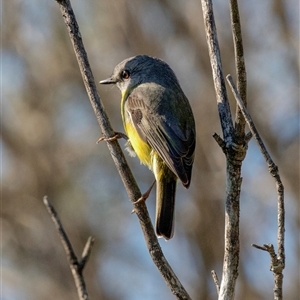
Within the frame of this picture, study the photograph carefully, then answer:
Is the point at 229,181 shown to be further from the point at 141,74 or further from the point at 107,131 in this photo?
the point at 141,74

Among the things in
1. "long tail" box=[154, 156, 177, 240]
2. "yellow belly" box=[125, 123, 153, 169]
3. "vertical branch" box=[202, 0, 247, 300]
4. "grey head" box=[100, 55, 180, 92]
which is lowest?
"vertical branch" box=[202, 0, 247, 300]

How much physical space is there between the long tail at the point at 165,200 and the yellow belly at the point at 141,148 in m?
0.15

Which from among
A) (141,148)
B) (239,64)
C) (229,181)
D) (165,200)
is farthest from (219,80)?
(141,148)

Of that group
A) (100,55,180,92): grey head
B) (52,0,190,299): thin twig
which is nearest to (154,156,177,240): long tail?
(100,55,180,92): grey head

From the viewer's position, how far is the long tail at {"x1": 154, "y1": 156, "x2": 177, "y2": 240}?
13.8 ft

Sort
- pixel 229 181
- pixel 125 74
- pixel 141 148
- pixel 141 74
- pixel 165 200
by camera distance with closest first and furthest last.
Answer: pixel 229 181
pixel 165 200
pixel 141 148
pixel 141 74
pixel 125 74

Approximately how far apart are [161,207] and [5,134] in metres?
6.26

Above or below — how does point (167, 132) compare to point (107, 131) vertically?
above

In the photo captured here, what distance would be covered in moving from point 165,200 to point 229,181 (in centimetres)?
151

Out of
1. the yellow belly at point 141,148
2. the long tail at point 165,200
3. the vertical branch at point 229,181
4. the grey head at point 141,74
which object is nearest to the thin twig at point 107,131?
the vertical branch at point 229,181

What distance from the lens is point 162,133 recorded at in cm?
449

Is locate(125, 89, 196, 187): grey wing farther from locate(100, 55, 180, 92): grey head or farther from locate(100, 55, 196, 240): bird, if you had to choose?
locate(100, 55, 180, 92): grey head

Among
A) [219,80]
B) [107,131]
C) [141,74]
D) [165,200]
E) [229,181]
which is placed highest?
[141,74]

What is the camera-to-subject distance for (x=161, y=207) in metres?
4.30
